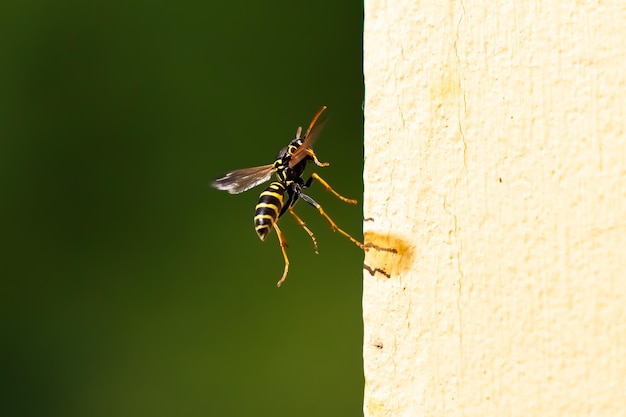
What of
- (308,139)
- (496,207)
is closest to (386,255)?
(496,207)

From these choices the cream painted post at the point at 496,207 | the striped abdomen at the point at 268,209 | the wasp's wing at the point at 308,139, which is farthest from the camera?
the striped abdomen at the point at 268,209

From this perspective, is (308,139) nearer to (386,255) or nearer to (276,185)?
(276,185)

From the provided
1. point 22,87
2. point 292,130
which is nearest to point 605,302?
point 292,130

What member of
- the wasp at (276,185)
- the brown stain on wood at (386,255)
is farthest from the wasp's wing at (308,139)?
the brown stain on wood at (386,255)

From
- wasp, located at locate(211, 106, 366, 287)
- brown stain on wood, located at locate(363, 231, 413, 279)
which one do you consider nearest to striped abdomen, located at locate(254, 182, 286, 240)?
wasp, located at locate(211, 106, 366, 287)

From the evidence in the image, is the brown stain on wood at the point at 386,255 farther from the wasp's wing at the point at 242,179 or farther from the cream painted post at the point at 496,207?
the wasp's wing at the point at 242,179

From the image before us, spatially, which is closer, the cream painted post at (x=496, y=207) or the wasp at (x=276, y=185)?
the cream painted post at (x=496, y=207)

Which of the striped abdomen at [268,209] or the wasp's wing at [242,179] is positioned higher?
the wasp's wing at [242,179]
